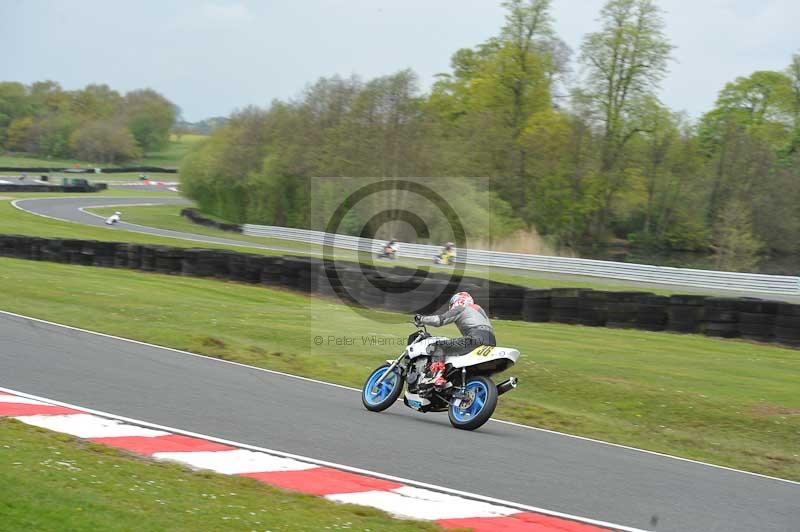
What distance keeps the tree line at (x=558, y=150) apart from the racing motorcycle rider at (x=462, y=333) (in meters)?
37.5

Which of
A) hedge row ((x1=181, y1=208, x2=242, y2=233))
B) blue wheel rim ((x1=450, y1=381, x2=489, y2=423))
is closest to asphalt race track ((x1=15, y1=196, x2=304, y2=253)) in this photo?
hedge row ((x1=181, y1=208, x2=242, y2=233))

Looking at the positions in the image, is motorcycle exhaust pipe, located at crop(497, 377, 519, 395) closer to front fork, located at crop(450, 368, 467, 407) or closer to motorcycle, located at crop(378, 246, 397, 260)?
front fork, located at crop(450, 368, 467, 407)

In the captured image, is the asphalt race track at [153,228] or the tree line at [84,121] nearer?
A: the asphalt race track at [153,228]

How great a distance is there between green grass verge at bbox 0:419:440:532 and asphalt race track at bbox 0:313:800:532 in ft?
4.48

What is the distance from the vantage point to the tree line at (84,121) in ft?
404

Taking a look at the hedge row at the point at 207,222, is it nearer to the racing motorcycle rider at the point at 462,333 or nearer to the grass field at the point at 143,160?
the racing motorcycle rider at the point at 462,333

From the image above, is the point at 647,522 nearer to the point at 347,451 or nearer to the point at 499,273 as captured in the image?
Answer: the point at 347,451

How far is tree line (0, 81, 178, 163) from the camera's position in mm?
123188

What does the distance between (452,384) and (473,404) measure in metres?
0.38

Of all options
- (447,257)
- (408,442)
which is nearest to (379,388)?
(408,442)

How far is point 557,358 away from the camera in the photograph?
48.5 ft

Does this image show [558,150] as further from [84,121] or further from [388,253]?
[84,121]

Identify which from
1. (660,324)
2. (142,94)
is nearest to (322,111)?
(660,324)

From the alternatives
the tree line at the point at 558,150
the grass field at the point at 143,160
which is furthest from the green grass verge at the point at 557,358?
the grass field at the point at 143,160
